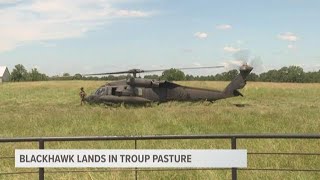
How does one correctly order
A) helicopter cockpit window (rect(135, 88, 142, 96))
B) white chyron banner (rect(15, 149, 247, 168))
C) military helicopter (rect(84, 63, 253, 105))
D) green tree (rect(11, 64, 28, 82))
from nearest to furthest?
white chyron banner (rect(15, 149, 247, 168)), military helicopter (rect(84, 63, 253, 105)), helicopter cockpit window (rect(135, 88, 142, 96)), green tree (rect(11, 64, 28, 82))

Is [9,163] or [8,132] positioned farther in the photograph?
[8,132]

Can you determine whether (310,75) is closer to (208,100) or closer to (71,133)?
(208,100)

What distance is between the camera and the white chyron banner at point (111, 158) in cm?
530

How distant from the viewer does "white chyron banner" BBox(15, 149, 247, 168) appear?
5305mm

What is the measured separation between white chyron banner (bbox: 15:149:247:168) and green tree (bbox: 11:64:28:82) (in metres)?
152

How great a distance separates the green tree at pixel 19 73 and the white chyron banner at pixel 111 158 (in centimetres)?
15243

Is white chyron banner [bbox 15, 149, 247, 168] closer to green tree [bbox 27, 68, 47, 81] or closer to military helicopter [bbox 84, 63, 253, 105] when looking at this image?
military helicopter [bbox 84, 63, 253, 105]

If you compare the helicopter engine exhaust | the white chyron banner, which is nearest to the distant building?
the helicopter engine exhaust

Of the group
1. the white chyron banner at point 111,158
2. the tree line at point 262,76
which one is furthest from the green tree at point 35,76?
the white chyron banner at point 111,158

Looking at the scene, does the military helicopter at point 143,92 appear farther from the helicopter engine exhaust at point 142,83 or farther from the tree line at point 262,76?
the tree line at point 262,76

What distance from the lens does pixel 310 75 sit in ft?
432

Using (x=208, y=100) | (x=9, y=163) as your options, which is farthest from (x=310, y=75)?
(x=9, y=163)

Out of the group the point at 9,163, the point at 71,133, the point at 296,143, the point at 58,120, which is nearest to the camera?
the point at 9,163

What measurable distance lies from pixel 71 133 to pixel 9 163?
22.1ft
